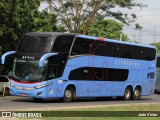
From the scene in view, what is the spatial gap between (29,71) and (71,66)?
2.41 meters

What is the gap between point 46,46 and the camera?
24.1 m

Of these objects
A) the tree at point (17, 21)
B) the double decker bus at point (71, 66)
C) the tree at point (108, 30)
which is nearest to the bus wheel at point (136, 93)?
the double decker bus at point (71, 66)

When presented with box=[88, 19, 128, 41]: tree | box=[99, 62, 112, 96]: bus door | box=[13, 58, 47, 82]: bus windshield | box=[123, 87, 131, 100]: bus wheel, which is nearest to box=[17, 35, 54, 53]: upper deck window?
box=[13, 58, 47, 82]: bus windshield

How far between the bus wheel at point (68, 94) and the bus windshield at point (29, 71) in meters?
2.12

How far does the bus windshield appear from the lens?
2397 cm

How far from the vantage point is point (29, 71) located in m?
24.2

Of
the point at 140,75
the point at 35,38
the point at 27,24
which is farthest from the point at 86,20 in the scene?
the point at 35,38

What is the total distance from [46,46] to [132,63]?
7808 millimetres

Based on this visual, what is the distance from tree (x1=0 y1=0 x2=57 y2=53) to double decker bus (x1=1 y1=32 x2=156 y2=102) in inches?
273

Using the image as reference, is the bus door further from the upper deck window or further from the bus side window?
the upper deck window

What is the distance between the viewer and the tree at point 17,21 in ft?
106

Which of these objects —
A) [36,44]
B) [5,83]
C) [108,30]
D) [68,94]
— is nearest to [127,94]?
[68,94]

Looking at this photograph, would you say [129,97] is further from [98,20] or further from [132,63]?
[98,20]

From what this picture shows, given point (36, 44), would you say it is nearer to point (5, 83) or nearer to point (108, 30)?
point (5, 83)
